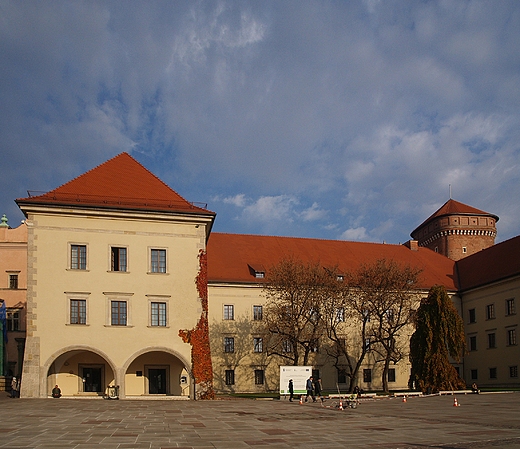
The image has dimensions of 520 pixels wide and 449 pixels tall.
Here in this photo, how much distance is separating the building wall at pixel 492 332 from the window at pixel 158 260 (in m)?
27.1

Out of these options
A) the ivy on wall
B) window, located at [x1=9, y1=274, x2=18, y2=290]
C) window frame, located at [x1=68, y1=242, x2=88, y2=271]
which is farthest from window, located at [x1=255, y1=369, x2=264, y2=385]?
window, located at [x1=9, y1=274, x2=18, y2=290]

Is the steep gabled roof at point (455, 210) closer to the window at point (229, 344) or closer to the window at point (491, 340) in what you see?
the window at point (491, 340)

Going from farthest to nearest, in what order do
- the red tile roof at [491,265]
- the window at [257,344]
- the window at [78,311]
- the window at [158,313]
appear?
the red tile roof at [491,265], the window at [257,344], the window at [158,313], the window at [78,311]

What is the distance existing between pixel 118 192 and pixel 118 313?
7509 mm

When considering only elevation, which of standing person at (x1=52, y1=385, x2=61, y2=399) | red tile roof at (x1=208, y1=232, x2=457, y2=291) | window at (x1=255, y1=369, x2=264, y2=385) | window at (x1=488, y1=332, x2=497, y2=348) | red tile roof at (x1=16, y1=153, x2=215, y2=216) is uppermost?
red tile roof at (x1=16, y1=153, x2=215, y2=216)

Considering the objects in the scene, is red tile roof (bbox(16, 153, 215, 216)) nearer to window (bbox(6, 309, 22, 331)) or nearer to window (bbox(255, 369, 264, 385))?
window (bbox(255, 369, 264, 385))

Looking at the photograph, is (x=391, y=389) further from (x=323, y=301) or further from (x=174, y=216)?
(x=174, y=216)

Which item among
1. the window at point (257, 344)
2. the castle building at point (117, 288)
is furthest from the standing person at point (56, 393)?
the window at point (257, 344)

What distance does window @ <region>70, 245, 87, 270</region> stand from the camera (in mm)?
36562

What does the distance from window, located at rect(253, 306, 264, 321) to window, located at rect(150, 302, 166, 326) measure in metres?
17.3

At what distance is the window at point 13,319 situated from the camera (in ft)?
174

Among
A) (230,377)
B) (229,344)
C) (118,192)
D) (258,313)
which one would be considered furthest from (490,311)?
(118,192)

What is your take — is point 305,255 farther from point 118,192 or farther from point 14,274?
point 14,274

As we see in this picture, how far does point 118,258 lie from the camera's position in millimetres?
37406
